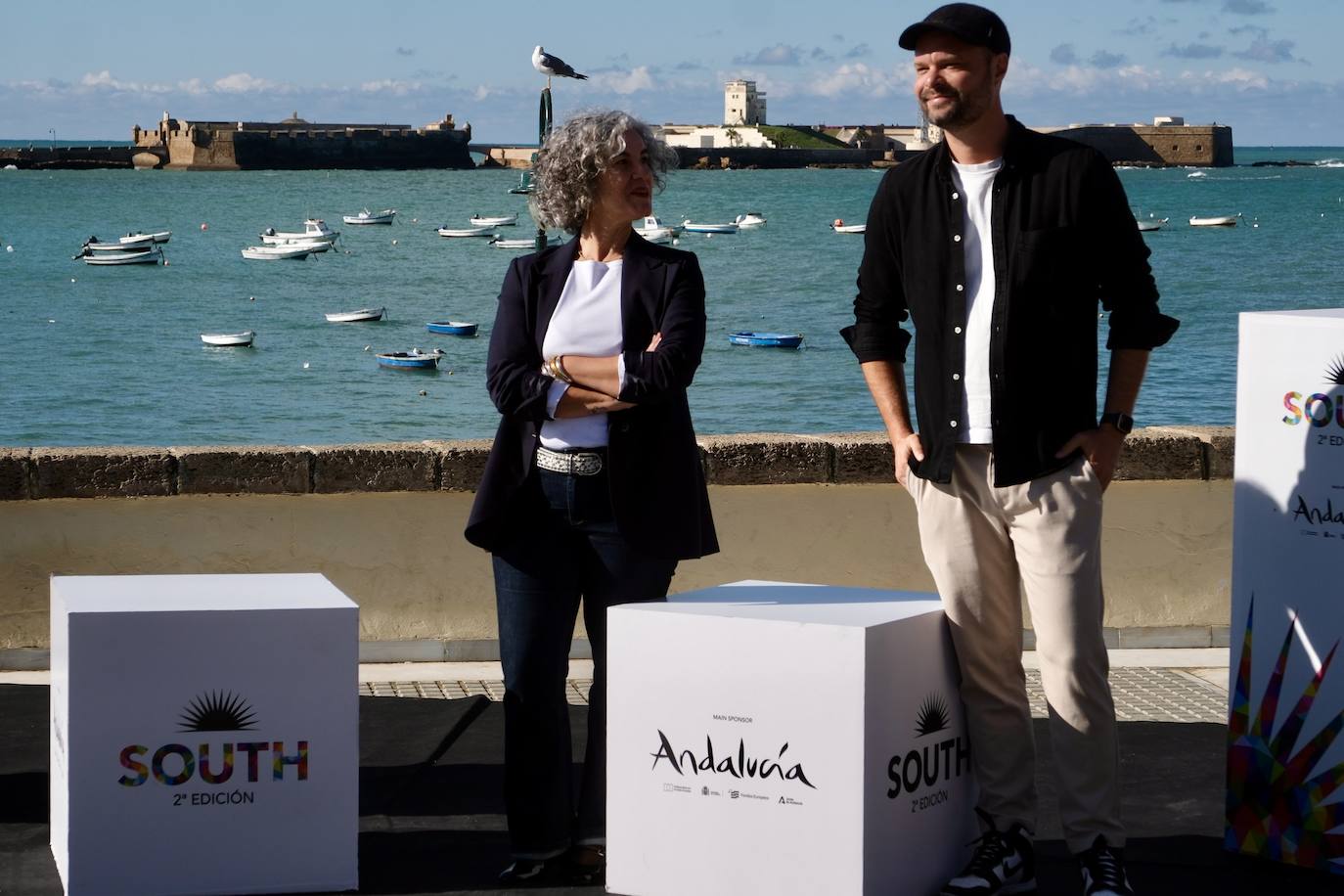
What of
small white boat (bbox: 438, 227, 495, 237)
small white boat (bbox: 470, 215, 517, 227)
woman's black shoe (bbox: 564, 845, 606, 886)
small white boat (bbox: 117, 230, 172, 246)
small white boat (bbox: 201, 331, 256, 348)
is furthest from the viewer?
small white boat (bbox: 470, 215, 517, 227)

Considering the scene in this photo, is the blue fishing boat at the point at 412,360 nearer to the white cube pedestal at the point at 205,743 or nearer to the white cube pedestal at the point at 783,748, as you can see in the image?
the white cube pedestal at the point at 205,743

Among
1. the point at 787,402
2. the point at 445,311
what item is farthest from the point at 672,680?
the point at 445,311

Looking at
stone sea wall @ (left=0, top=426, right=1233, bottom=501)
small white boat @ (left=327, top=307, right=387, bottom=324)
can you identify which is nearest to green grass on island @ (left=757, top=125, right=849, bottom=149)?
small white boat @ (left=327, top=307, right=387, bottom=324)

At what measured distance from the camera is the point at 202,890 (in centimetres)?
401

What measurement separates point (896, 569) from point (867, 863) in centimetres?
285

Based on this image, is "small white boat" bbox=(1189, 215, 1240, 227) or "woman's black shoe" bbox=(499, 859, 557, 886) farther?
"small white boat" bbox=(1189, 215, 1240, 227)

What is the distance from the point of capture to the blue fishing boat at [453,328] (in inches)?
1867

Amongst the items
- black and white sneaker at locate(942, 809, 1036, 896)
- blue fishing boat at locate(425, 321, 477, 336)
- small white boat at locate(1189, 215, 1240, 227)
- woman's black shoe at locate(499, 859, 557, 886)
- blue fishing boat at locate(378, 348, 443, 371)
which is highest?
small white boat at locate(1189, 215, 1240, 227)

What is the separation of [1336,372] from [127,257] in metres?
68.5

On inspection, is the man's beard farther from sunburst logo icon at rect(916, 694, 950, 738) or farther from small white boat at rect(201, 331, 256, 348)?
small white boat at rect(201, 331, 256, 348)

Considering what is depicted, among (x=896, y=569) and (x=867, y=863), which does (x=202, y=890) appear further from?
(x=896, y=569)

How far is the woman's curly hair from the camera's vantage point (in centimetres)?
399

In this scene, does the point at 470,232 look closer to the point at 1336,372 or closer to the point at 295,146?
the point at 295,146

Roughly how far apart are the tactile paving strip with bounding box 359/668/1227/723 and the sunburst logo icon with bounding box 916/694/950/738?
193 centimetres
